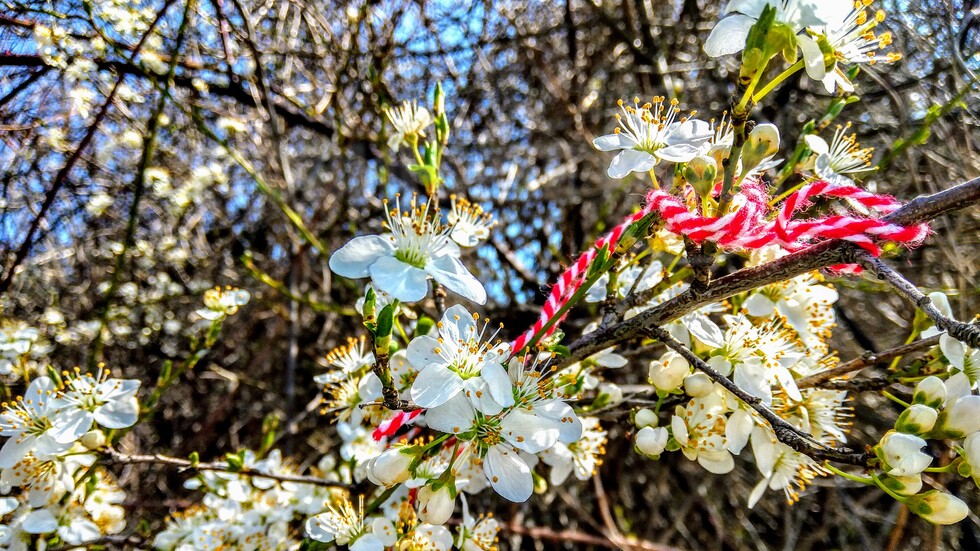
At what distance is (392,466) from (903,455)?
0.65m

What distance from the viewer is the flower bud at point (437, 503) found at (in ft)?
2.79

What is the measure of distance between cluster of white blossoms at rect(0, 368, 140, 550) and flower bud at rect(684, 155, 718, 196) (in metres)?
1.05

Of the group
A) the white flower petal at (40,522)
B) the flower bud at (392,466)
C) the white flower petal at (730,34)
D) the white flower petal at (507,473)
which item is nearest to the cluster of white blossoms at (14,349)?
the white flower petal at (40,522)

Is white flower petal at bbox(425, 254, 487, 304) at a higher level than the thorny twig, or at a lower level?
higher

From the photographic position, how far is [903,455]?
0.71 metres

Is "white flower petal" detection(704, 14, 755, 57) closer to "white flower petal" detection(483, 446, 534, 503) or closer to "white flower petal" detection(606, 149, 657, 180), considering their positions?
"white flower petal" detection(606, 149, 657, 180)

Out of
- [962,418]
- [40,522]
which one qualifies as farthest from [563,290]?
[40,522]

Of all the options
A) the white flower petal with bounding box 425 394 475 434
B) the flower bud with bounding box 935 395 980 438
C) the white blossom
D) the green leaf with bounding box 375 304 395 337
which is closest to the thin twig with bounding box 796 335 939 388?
the flower bud with bounding box 935 395 980 438

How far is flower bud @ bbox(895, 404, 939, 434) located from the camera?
76 cm

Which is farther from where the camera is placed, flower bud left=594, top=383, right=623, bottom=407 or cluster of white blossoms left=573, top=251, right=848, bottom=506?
flower bud left=594, top=383, right=623, bottom=407

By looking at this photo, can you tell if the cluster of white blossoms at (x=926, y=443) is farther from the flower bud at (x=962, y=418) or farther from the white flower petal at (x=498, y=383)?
the white flower petal at (x=498, y=383)

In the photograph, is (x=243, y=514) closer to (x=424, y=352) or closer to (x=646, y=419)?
(x=424, y=352)

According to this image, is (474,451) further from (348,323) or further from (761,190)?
(348,323)

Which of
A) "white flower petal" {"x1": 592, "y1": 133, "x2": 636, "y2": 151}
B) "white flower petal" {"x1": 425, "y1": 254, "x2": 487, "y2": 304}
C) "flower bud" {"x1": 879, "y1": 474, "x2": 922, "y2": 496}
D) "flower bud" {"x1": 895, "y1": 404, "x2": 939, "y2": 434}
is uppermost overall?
"white flower petal" {"x1": 592, "y1": 133, "x2": 636, "y2": 151}
